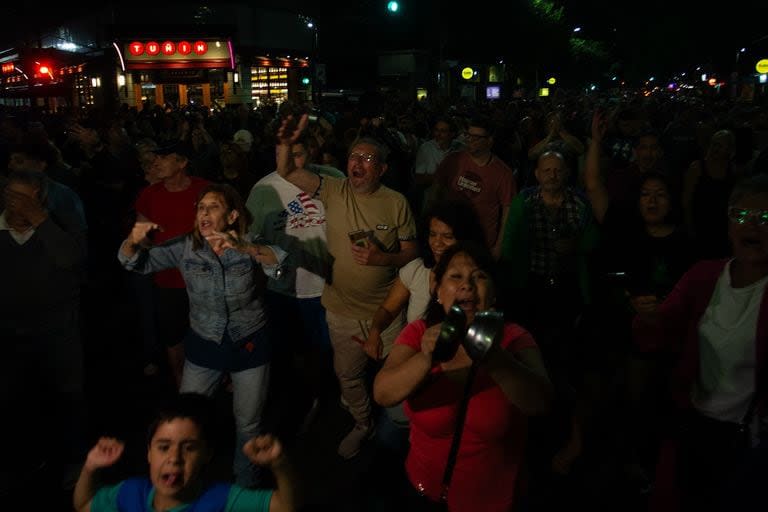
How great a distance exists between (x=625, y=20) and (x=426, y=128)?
83095mm

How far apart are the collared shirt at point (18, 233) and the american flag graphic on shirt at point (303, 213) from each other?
1.71 meters

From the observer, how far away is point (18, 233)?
4.03m

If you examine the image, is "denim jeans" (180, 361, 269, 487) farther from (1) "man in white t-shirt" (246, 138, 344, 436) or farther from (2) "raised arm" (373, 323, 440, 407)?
(2) "raised arm" (373, 323, 440, 407)

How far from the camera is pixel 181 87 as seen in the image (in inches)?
1244

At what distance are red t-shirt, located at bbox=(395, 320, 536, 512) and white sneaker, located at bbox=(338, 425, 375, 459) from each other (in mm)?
1920

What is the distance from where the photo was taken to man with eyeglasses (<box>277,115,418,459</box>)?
4.36 m

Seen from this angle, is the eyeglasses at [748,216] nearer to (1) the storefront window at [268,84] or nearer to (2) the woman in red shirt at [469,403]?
(2) the woman in red shirt at [469,403]

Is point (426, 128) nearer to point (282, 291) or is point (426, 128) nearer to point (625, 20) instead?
point (282, 291)

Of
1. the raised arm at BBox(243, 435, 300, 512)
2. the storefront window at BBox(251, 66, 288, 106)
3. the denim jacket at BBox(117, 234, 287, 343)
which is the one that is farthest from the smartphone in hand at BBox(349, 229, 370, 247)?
the storefront window at BBox(251, 66, 288, 106)

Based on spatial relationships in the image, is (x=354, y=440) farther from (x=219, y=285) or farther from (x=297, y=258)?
(x=219, y=285)

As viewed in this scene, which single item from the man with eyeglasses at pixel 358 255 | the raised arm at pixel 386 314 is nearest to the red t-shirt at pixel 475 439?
the raised arm at pixel 386 314

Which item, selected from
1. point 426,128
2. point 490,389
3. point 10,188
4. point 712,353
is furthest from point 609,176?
point 426,128

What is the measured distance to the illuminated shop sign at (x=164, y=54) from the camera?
27250 millimetres

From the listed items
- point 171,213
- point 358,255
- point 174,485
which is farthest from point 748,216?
point 171,213
